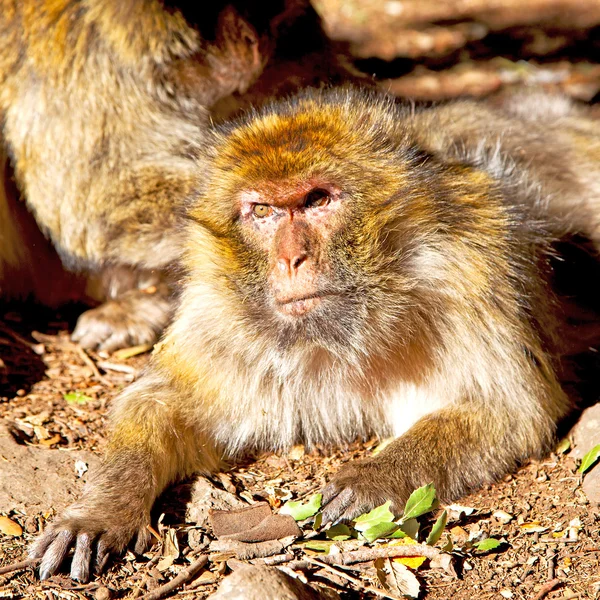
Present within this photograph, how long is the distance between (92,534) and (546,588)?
1.57 m

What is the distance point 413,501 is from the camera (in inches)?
147

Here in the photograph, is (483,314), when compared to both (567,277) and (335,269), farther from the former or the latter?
(567,277)

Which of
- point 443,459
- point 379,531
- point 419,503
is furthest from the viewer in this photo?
point 443,459

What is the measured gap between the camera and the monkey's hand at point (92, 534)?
353 centimetres

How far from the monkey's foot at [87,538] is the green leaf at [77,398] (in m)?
1.19

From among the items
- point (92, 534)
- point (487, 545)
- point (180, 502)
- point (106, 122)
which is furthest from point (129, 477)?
point (106, 122)

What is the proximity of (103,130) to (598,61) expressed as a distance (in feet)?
14.3

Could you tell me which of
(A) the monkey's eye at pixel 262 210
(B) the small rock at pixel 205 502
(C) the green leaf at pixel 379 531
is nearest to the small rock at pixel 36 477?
(B) the small rock at pixel 205 502

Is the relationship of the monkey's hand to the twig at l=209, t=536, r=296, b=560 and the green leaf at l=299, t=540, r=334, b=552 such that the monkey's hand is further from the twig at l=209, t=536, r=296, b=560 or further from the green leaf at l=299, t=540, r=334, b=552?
the green leaf at l=299, t=540, r=334, b=552

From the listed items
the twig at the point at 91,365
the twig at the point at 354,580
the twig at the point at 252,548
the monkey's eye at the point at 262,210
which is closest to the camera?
the twig at the point at 354,580

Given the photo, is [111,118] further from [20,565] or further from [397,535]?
[397,535]

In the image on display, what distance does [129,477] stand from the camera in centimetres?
390

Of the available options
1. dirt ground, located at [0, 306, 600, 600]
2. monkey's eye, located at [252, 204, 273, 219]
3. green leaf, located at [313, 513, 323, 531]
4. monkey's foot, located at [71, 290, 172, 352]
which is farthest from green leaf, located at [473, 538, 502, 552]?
monkey's foot, located at [71, 290, 172, 352]

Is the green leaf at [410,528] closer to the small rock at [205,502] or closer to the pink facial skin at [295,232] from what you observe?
the small rock at [205,502]
